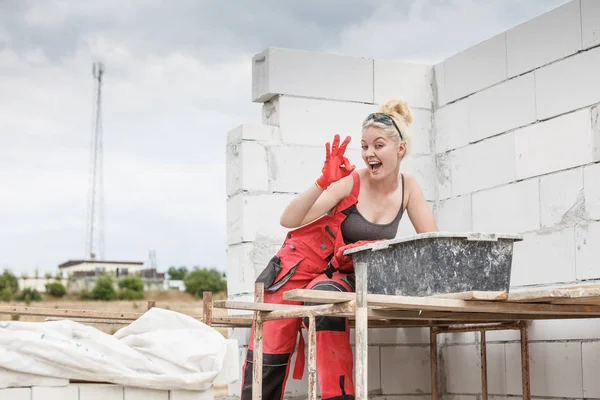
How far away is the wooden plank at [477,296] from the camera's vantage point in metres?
3.10

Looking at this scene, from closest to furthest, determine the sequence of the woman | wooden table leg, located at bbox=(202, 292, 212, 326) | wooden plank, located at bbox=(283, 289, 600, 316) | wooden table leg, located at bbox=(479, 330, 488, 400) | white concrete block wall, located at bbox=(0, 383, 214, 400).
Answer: white concrete block wall, located at bbox=(0, 383, 214, 400) → wooden plank, located at bbox=(283, 289, 600, 316) → the woman → wooden table leg, located at bbox=(202, 292, 212, 326) → wooden table leg, located at bbox=(479, 330, 488, 400)

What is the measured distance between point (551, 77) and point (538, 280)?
104 cm

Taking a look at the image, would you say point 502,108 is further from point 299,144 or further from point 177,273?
point 177,273

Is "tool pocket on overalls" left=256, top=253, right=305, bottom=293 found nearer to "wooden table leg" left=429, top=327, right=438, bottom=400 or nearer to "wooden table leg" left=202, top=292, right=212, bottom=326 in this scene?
"wooden table leg" left=202, top=292, right=212, bottom=326

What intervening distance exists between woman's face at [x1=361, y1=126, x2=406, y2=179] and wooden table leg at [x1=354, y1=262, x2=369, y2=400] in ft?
3.14

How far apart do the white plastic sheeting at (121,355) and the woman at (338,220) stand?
1048 millimetres

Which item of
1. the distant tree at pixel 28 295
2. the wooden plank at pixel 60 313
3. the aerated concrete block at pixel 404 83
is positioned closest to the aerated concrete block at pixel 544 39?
the aerated concrete block at pixel 404 83

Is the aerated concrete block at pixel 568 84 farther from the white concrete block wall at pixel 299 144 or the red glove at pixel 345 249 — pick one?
the red glove at pixel 345 249

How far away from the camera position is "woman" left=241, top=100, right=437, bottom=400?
3.85m

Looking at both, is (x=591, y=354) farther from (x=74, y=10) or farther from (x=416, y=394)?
(x=74, y=10)

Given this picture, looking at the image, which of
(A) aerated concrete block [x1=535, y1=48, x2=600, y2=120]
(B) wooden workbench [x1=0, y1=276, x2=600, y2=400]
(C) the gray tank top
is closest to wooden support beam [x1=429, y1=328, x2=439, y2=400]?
(B) wooden workbench [x1=0, y1=276, x2=600, y2=400]

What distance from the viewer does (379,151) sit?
3.89 meters

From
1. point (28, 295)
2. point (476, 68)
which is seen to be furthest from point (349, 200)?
point (28, 295)

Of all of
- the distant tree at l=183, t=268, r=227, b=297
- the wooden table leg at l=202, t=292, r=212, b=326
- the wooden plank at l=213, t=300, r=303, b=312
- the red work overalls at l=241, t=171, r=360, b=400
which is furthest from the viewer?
the distant tree at l=183, t=268, r=227, b=297
